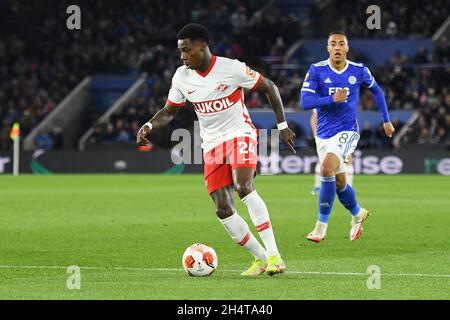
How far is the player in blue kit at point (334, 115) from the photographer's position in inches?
541

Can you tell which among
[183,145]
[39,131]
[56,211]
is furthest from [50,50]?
[56,211]

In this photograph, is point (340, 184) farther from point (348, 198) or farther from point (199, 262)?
point (199, 262)

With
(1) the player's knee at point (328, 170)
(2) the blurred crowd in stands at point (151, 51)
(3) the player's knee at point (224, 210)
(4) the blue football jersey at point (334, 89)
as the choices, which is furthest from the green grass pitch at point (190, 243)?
(2) the blurred crowd in stands at point (151, 51)

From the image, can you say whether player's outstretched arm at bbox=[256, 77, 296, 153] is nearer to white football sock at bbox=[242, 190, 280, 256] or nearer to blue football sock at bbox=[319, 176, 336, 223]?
white football sock at bbox=[242, 190, 280, 256]

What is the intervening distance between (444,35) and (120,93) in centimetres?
1288

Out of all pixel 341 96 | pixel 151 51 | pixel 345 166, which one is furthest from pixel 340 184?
pixel 151 51

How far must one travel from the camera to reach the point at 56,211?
19906 mm

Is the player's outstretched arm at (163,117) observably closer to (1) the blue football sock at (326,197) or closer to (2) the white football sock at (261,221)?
(2) the white football sock at (261,221)

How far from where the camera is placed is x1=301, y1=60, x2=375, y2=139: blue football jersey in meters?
13.9

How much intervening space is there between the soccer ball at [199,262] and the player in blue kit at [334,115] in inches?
140

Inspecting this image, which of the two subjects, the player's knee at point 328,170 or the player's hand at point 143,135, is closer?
the player's hand at point 143,135

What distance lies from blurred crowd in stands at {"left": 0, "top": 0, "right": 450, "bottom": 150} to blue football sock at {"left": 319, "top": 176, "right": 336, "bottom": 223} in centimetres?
2366

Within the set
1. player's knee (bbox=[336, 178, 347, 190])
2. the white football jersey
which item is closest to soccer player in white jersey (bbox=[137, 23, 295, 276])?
the white football jersey
